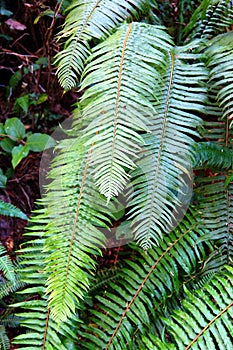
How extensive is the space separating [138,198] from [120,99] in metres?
Result: 0.41

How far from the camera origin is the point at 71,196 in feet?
5.34

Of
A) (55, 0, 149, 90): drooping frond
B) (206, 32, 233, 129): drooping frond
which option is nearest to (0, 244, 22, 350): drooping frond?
(55, 0, 149, 90): drooping frond

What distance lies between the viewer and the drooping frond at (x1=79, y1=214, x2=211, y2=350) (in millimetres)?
1691

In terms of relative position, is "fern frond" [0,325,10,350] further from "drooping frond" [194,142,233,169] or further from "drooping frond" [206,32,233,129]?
"drooping frond" [206,32,233,129]

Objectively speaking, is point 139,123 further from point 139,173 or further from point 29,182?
point 29,182

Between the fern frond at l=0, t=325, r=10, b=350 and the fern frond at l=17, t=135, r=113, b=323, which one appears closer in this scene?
the fern frond at l=17, t=135, r=113, b=323

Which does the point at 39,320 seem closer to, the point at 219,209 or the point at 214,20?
the point at 219,209

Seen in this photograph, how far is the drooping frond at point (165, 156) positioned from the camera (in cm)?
159

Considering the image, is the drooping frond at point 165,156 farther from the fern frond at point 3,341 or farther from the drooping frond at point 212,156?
the fern frond at point 3,341

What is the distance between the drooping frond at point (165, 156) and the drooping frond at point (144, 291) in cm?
17

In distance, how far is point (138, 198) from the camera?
5.34 ft

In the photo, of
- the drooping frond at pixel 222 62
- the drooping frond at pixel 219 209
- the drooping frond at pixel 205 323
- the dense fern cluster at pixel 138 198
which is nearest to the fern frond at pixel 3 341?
the dense fern cluster at pixel 138 198

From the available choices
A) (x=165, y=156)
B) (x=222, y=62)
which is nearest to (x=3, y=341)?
(x=165, y=156)

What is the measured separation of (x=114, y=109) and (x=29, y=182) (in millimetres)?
1225
